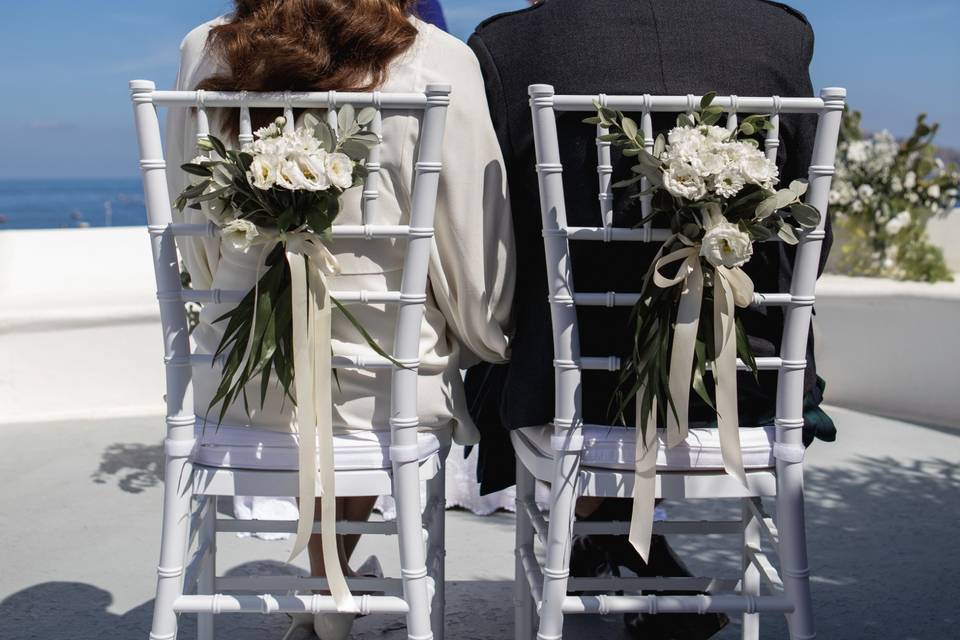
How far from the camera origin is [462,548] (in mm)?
2758

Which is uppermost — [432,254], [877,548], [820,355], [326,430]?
[432,254]

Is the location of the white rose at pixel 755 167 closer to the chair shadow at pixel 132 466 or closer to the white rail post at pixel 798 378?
the white rail post at pixel 798 378

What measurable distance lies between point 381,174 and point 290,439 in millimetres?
451

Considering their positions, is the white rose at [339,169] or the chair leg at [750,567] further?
the chair leg at [750,567]

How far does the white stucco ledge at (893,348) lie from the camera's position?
408 centimetres

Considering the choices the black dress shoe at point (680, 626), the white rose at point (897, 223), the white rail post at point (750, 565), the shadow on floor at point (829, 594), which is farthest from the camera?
the white rose at point (897, 223)

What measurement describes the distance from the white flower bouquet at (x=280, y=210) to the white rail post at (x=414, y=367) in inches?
2.9

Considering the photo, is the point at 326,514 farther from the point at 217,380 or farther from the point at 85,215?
the point at 85,215

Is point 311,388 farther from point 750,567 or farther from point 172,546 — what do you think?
point 750,567

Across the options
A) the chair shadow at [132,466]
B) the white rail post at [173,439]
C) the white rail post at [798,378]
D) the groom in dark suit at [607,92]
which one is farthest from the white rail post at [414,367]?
the chair shadow at [132,466]

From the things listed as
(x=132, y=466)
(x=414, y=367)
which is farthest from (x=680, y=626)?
(x=132, y=466)

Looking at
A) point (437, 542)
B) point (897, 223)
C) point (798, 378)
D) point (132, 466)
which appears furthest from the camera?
point (897, 223)

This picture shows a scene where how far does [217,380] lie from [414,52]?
0.63 metres

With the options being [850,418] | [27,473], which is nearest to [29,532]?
[27,473]
